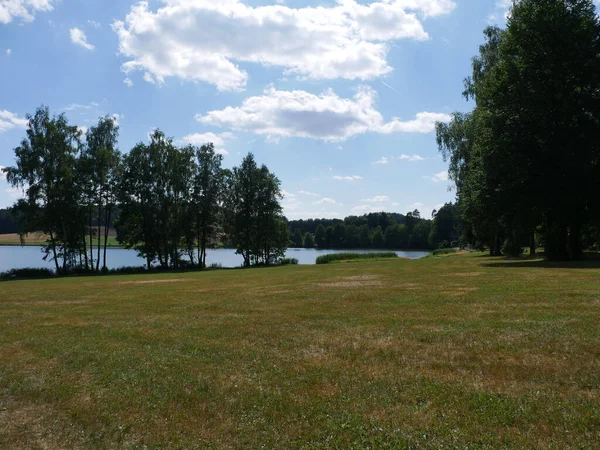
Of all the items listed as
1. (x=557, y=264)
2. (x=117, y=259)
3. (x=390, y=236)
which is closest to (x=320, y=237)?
(x=390, y=236)

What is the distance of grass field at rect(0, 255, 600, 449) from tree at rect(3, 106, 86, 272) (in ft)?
127

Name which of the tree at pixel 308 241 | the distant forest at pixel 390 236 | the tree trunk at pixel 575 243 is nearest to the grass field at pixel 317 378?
the tree trunk at pixel 575 243

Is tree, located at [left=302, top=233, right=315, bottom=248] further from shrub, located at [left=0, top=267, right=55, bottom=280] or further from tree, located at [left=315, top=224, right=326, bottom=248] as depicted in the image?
shrub, located at [left=0, top=267, right=55, bottom=280]

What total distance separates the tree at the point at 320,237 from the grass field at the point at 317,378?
145 m

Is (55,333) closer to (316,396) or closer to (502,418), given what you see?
(316,396)

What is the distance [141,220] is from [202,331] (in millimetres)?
47780

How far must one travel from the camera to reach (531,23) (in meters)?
28.3

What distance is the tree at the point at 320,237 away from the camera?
6216 inches

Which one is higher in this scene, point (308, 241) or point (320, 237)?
point (320, 237)

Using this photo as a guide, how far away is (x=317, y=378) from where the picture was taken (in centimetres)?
712

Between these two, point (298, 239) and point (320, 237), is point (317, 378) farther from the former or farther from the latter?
point (298, 239)

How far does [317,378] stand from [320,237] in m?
152

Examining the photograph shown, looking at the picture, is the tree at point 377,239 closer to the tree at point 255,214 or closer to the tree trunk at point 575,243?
the tree at point 255,214

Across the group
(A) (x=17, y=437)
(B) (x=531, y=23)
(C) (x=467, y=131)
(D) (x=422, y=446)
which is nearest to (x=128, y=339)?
(A) (x=17, y=437)
